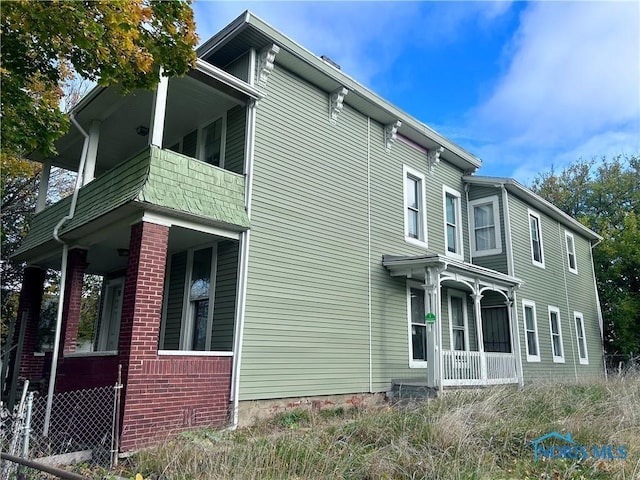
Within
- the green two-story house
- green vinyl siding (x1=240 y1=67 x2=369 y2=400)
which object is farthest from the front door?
green vinyl siding (x1=240 y1=67 x2=369 y2=400)

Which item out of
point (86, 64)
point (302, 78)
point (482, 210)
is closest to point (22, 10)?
point (86, 64)

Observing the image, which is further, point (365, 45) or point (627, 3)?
point (365, 45)

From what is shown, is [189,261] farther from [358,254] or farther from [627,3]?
[627,3]

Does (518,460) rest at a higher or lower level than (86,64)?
lower

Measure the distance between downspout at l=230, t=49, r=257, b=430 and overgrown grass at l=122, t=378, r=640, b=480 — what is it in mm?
673

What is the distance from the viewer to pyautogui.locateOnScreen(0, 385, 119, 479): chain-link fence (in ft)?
19.1

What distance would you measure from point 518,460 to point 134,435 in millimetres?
5087

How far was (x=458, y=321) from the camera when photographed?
45.0ft

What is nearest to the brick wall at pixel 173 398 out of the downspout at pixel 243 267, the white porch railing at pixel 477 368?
the downspout at pixel 243 267

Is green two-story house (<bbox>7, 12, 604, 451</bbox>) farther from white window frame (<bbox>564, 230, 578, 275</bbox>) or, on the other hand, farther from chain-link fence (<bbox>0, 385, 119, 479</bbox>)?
white window frame (<bbox>564, 230, 578, 275</bbox>)

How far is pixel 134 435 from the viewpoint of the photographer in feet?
21.7

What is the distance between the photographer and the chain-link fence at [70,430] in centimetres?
581

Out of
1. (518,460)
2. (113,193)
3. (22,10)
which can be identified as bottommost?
(518,460)

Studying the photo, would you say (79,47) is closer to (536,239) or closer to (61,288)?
(61,288)
